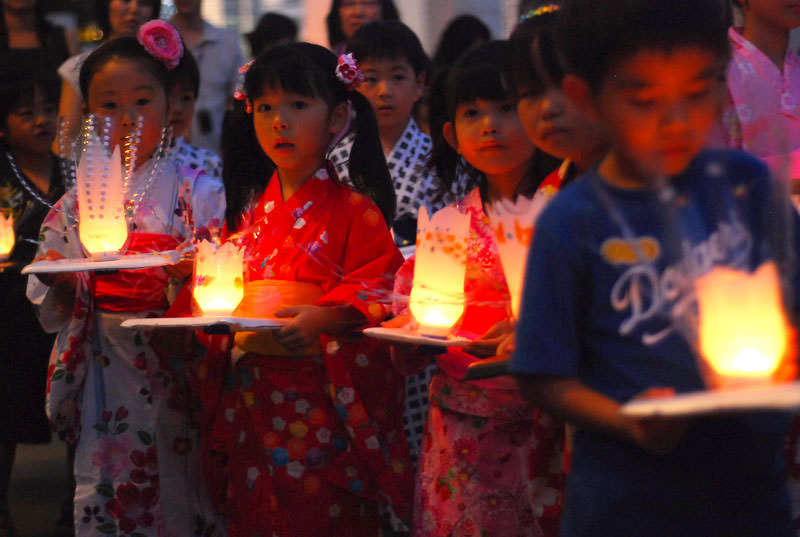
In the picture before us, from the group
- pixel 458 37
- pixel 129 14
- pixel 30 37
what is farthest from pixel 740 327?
pixel 30 37

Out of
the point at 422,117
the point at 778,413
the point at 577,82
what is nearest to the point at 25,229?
the point at 422,117

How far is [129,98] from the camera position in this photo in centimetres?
341

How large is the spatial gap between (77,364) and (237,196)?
Result: 0.73m

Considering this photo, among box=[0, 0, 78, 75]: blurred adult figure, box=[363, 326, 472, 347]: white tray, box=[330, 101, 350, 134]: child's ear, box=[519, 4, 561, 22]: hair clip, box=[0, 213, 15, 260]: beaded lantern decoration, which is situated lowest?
box=[363, 326, 472, 347]: white tray

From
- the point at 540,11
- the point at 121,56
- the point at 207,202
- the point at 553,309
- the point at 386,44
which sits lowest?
the point at 553,309

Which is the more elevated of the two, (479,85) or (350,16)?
(350,16)

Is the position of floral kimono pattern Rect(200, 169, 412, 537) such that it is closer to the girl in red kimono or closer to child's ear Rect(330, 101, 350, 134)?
the girl in red kimono

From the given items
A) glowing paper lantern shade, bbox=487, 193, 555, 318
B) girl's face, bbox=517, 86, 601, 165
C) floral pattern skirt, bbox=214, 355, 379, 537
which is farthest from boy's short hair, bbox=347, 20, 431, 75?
glowing paper lantern shade, bbox=487, 193, 555, 318

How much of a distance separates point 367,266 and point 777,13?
1.23 metres

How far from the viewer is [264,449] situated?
2965 millimetres

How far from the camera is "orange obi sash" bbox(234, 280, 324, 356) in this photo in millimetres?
2879

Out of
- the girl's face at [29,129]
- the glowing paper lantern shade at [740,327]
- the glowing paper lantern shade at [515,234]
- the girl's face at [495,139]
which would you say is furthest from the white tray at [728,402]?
the girl's face at [29,129]

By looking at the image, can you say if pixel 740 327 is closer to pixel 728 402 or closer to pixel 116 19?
pixel 728 402

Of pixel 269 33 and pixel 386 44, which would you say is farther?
pixel 269 33
